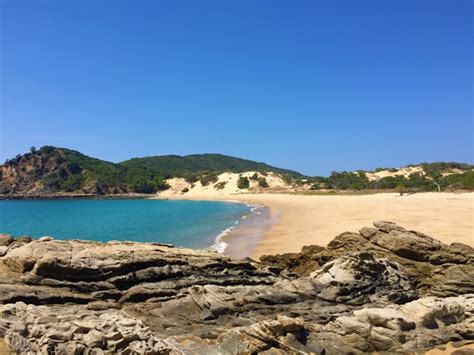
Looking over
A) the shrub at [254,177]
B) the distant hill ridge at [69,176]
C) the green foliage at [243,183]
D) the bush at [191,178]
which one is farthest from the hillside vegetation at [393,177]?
the bush at [191,178]

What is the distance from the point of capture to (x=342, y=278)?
34.1ft

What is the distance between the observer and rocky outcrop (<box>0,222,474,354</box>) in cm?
679

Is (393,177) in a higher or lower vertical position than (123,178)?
lower

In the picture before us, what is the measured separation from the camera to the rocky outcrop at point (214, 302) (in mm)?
6785

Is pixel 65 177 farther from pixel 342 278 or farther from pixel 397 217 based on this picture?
pixel 342 278

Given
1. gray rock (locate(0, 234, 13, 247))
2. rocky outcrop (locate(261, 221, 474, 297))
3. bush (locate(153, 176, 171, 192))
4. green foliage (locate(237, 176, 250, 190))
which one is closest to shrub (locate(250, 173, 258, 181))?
green foliage (locate(237, 176, 250, 190))

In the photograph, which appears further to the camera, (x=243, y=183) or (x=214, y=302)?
(x=243, y=183)

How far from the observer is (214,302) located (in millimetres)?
8930

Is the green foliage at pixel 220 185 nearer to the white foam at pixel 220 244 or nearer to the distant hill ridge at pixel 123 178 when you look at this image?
the distant hill ridge at pixel 123 178

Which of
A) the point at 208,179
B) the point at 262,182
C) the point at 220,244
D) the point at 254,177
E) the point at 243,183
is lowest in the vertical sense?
the point at 220,244

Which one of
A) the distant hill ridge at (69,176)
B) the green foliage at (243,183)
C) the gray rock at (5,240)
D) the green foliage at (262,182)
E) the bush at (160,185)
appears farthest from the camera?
the distant hill ridge at (69,176)


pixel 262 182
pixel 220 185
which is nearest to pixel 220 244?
pixel 262 182

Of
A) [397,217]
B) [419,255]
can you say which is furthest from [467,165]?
[419,255]

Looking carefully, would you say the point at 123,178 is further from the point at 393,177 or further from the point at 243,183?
the point at 393,177
